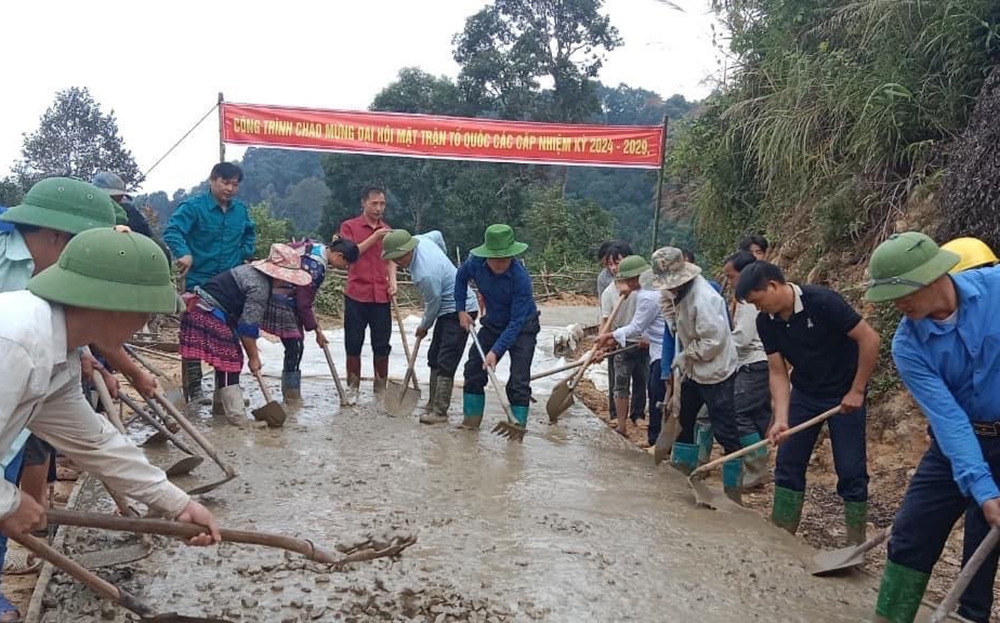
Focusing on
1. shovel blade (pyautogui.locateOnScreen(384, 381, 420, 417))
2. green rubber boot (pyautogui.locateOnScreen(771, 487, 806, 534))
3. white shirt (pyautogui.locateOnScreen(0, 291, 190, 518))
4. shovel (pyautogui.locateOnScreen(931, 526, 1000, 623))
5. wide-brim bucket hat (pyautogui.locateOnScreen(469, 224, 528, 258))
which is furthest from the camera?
shovel blade (pyautogui.locateOnScreen(384, 381, 420, 417))

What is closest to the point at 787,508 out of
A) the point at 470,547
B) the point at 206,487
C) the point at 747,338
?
the point at 747,338

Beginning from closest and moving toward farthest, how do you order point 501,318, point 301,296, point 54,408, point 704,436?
point 54,408
point 704,436
point 501,318
point 301,296

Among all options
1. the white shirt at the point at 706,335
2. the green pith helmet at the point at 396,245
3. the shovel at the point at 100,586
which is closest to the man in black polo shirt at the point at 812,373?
the white shirt at the point at 706,335

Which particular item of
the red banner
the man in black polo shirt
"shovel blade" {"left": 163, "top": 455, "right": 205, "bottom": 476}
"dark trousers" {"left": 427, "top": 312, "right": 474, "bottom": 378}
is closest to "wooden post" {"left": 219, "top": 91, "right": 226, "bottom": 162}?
the red banner

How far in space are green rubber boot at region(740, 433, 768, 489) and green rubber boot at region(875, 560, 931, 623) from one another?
184 centimetres

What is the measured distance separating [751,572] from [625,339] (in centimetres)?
284

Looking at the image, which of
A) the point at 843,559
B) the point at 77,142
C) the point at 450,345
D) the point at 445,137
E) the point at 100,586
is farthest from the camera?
the point at 77,142

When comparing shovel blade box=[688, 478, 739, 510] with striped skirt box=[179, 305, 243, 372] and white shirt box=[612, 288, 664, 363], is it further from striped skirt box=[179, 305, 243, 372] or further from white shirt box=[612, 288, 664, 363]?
striped skirt box=[179, 305, 243, 372]

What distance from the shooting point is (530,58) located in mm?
25391

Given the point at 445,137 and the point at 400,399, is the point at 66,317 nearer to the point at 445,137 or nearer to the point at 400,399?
the point at 400,399

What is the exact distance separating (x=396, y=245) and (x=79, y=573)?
12.3 feet

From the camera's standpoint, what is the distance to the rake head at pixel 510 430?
534 centimetres

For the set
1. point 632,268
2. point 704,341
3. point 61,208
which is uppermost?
point 61,208

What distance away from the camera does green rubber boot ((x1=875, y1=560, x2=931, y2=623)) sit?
2.79 meters
